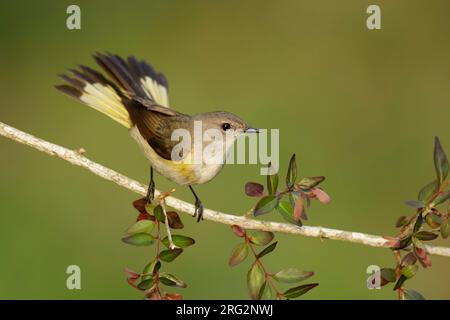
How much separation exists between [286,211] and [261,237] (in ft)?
0.48

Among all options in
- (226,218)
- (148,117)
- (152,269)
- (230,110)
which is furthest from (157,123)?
(230,110)

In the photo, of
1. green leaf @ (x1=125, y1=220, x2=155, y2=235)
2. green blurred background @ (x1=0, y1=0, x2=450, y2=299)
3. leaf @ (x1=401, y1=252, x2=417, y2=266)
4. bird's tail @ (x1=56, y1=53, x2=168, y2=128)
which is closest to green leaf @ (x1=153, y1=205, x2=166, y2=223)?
green leaf @ (x1=125, y1=220, x2=155, y2=235)

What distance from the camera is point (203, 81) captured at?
491 centimetres

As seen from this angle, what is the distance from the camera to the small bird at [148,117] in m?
2.59

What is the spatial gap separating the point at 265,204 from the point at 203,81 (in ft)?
10.3

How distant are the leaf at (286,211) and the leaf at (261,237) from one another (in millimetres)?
123

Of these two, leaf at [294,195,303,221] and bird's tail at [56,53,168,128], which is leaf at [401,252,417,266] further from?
bird's tail at [56,53,168,128]

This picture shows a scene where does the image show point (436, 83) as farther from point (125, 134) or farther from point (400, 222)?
point (400, 222)

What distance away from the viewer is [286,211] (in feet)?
6.01

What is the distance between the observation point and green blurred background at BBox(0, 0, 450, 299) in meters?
3.92

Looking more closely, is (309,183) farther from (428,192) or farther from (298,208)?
(428,192)

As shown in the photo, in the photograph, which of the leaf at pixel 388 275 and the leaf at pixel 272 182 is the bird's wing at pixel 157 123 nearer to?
the leaf at pixel 272 182

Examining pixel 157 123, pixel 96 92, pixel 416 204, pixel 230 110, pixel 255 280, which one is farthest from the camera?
pixel 230 110

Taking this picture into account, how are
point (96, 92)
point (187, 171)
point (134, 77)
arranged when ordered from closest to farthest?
point (187, 171) → point (96, 92) → point (134, 77)
